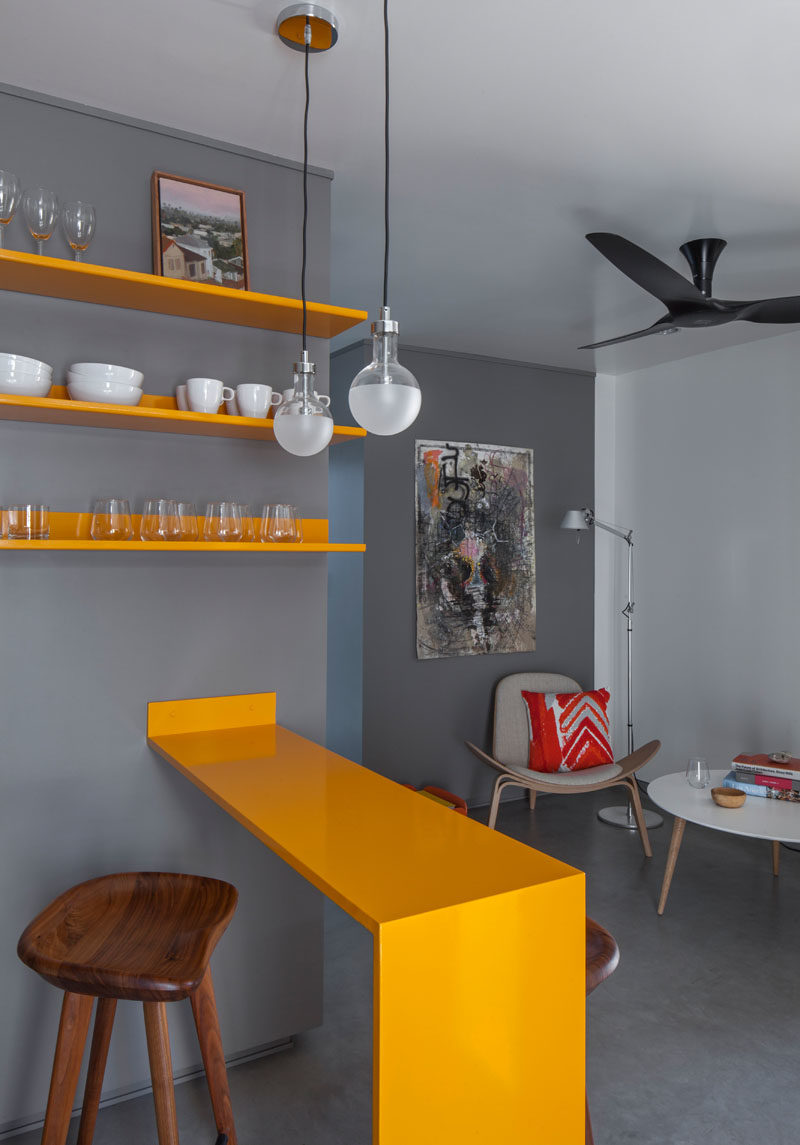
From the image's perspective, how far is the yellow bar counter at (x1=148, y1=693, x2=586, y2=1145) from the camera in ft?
3.66

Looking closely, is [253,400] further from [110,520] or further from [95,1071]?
[95,1071]

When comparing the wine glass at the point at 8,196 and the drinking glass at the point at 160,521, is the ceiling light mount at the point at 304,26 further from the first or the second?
the drinking glass at the point at 160,521

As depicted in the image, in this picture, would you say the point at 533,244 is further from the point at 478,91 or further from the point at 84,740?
the point at 84,740

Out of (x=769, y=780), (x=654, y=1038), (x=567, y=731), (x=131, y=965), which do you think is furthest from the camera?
(x=567, y=731)

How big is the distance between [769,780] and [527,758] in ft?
4.76

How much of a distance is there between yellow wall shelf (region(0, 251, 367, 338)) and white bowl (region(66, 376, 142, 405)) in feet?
0.77

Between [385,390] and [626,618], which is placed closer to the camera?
[385,390]

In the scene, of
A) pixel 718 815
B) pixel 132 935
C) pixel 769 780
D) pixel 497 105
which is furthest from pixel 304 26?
pixel 769 780

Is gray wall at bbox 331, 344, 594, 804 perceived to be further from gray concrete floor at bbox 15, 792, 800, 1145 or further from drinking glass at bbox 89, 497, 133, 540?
drinking glass at bbox 89, 497, 133, 540

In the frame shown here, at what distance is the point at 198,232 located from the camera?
224 cm

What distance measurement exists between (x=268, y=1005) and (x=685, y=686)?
129 inches

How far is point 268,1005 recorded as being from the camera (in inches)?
92.1

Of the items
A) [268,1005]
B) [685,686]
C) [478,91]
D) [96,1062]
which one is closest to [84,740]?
[96,1062]

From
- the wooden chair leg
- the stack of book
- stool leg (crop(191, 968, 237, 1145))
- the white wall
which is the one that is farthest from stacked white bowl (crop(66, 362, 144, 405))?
the white wall
